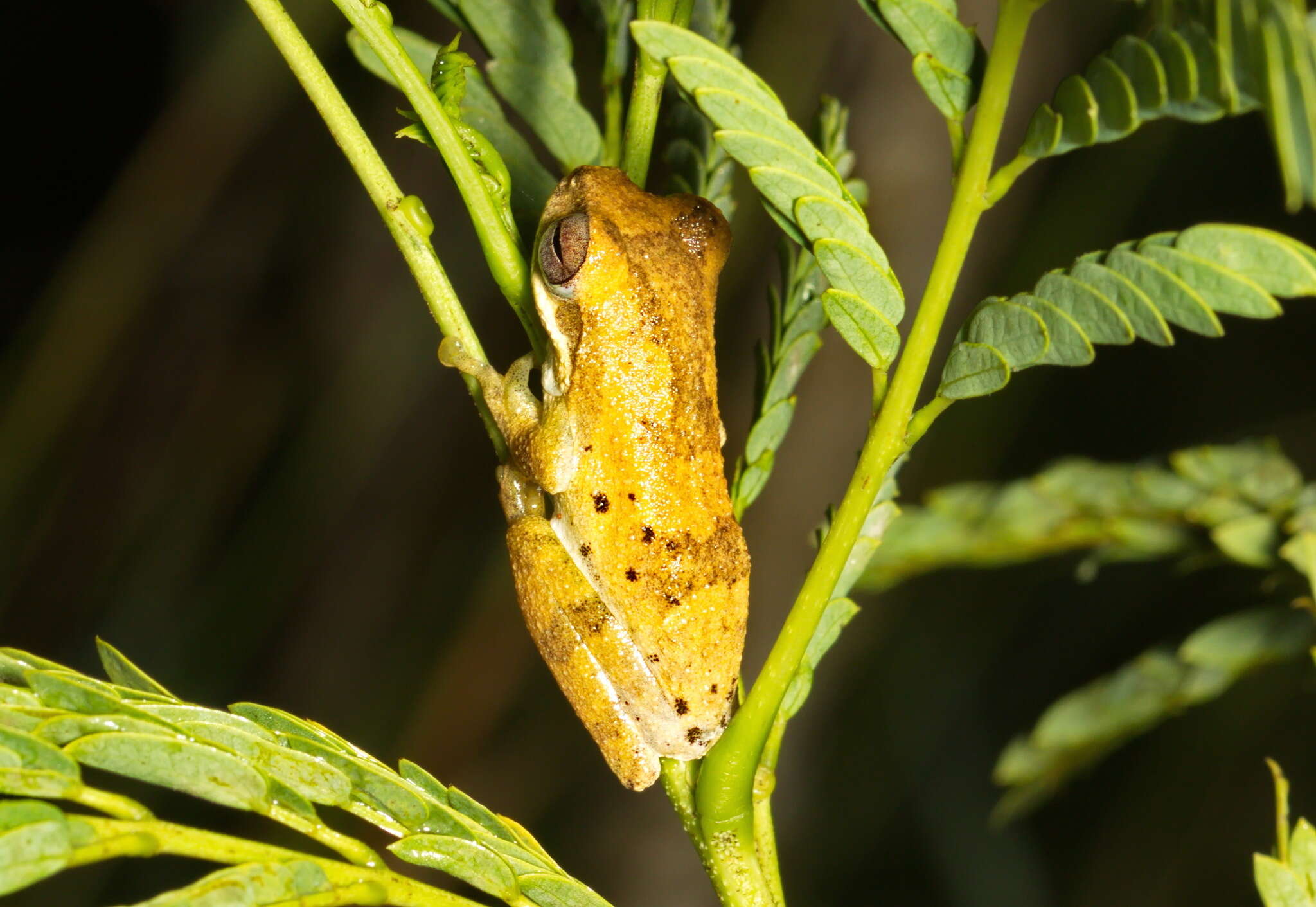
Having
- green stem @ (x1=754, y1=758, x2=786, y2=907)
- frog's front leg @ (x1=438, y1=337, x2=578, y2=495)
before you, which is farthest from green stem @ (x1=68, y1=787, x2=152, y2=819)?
frog's front leg @ (x1=438, y1=337, x2=578, y2=495)

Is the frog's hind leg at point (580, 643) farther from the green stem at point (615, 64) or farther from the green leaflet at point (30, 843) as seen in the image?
the green leaflet at point (30, 843)

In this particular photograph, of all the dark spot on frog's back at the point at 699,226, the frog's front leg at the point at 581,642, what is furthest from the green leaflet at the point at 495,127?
the frog's front leg at the point at 581,642

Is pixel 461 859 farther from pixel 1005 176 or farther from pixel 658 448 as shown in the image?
pixel 658 448

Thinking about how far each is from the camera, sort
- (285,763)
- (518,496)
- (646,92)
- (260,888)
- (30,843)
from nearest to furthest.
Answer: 1. (30,843)
2. (260,888)
3. (285,763)
4. (646,92)
5. (518,496)

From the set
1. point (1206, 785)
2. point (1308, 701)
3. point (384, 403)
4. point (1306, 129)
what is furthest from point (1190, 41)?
point (384, 403)

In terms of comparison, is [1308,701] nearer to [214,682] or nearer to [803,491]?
[803,491]

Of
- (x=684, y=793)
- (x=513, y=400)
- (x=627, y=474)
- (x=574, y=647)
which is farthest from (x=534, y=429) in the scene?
(x=684, y=793)

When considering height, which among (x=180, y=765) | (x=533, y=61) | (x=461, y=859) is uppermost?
(x=533, y=61)
